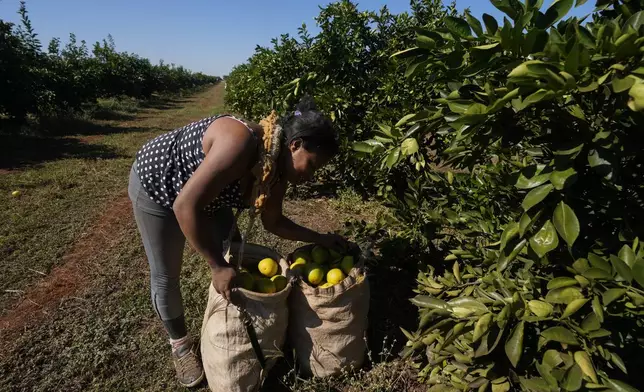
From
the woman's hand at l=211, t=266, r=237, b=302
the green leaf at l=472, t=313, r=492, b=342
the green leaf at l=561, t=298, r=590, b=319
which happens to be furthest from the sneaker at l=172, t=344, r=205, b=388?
the green leaf at l=561, t=298, r=590, b=319

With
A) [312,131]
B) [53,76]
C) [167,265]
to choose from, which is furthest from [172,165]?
[53,76]

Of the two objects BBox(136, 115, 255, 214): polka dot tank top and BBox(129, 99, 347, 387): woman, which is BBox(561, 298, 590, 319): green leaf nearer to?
BBox(129, 99, 347, 387): woman

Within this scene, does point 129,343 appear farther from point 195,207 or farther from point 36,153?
point 36,153

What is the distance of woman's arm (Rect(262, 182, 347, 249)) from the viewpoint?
2.34 m

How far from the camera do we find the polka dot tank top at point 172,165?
81.4 inches

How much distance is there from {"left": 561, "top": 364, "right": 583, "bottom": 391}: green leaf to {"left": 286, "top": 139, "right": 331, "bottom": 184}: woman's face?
1263 millimetres

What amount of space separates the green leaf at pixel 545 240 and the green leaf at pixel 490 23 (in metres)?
0.54

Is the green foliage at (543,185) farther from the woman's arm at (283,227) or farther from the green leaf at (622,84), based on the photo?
the woman's arm at (283,227)

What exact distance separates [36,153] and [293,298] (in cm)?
910

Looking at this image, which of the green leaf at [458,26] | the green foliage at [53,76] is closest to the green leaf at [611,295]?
the green leaf at [458,26]

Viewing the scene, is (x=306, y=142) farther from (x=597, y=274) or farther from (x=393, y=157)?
(x=597, y=274)

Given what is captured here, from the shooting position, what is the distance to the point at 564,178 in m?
1.07

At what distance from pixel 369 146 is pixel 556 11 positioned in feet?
2.51

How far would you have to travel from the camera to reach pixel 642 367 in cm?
152
